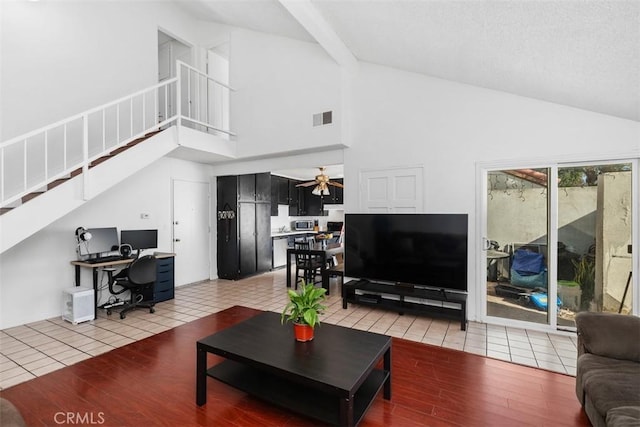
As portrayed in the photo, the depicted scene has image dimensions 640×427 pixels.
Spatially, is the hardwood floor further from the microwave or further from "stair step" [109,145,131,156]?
the microwave

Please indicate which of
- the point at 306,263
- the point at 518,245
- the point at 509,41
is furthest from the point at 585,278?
the point at 306,263

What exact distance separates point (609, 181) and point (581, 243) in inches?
29.3

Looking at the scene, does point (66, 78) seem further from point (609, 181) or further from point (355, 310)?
point (609, 181)

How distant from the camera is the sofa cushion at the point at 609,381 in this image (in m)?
1.61

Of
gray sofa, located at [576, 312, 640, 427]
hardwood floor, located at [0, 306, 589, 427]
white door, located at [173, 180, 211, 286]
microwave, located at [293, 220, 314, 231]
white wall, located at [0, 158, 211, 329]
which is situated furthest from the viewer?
microwave, located at [293, 220, 314, 231]

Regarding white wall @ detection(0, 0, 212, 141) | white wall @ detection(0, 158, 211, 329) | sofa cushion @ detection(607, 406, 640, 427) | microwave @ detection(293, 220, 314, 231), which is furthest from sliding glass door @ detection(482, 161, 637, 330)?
white wall @ detection(0, 0, 212, 141)

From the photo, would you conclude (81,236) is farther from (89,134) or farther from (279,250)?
(279,250)

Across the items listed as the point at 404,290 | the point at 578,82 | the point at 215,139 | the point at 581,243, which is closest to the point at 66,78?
the point at 215,139

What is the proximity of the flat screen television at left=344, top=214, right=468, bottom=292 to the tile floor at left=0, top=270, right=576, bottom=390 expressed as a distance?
21.8 inches

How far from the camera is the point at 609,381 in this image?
1747mm

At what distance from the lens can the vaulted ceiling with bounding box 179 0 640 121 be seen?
1834 millimetres

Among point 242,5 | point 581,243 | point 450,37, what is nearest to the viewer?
point 450,37

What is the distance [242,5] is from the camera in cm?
450

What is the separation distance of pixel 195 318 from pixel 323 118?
3458 millimetres
